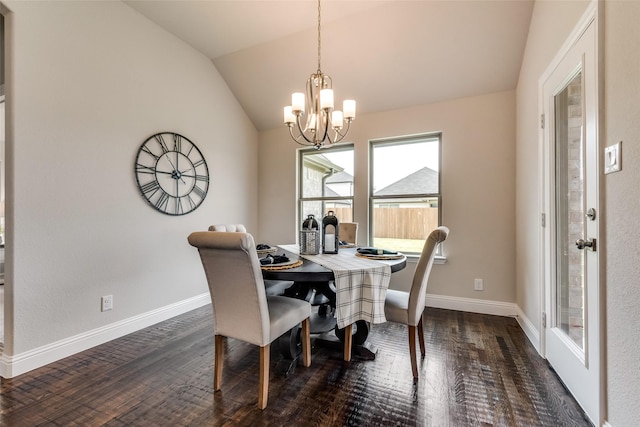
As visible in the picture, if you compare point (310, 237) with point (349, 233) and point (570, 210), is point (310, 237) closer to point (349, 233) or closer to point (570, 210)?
point (349, 233)

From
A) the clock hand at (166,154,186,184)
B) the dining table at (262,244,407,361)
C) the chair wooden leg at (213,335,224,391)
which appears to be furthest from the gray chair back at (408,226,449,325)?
the clock hand at (166,154,186,184)

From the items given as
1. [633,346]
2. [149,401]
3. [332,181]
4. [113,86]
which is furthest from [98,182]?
[633,346]

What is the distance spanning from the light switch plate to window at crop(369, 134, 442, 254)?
76.9 inches

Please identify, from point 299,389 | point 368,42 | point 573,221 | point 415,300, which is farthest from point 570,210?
point 368,42

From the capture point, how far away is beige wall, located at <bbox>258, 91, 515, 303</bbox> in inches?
Result: 116

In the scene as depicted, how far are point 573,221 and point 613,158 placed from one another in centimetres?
62

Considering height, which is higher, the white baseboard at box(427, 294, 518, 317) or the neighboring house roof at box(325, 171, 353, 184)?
the neighboring house roof at box(325, 171, 353, 184)

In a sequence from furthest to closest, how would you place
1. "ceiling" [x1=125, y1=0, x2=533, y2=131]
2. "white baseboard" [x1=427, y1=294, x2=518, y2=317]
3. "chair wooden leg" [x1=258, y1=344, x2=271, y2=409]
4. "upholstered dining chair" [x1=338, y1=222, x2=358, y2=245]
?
"upholstered dining chair" [x1=338, y1=222, x2=358, y2=245], "white baseboard" [x1=427, y1=294, x2=518, y2=317], "ceiling" [x1=125, y1=0, x2=533, y2=131], "chair wooden leg" [x1=258, y1=344, x2=271, y2=409]

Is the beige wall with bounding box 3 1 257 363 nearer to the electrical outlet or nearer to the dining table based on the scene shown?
the electrical outlet

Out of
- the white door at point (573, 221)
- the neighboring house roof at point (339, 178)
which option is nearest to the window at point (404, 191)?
the neighboring house roof at point (339, 178)

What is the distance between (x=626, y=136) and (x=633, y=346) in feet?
2.81

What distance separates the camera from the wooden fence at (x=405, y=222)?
336 centimetres

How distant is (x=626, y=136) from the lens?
1.18 m

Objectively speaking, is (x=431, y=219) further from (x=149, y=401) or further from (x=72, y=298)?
(x=72, y=298)
